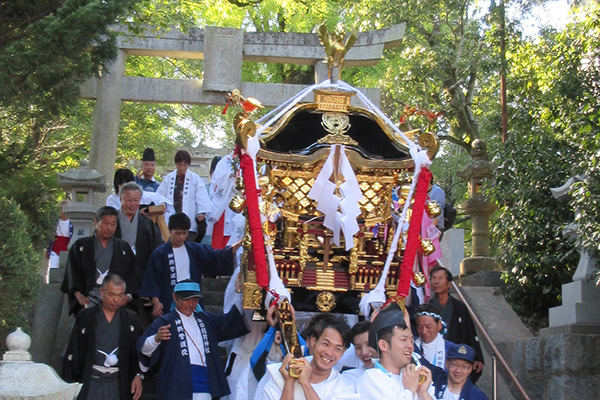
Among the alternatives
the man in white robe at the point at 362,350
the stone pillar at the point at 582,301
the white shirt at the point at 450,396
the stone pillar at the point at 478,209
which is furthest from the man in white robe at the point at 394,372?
the stone pillar at the point at 478,209

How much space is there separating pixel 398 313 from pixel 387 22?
38.7 feet

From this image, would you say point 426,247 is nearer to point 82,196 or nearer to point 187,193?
point 187,193

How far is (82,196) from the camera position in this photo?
38.2ft

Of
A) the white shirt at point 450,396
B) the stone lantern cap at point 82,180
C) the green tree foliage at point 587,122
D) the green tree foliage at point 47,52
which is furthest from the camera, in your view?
the stone lantern cap at point 82,180

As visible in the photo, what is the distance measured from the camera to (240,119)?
7.23m

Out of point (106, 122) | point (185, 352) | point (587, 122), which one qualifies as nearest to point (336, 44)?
point (587, 122)

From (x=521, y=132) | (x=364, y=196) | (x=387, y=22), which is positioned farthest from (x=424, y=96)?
(x=364, y=196)

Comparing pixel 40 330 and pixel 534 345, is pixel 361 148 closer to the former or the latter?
pixel 534 345

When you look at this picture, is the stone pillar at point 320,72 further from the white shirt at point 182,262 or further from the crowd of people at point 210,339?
the white shirt at point 182,262

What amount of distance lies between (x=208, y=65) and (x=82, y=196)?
4542 millimetres

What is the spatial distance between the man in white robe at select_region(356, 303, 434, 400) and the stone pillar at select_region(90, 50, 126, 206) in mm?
10668

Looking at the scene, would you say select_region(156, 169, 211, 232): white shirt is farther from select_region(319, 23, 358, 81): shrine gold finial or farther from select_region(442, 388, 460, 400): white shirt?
select_region(442, 388, 460, 400): white shirt

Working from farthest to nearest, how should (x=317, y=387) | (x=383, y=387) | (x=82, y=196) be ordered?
(x=82, y=196) → (x=317, y=387) → (x=383, y=387)

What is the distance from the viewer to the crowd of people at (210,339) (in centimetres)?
545
